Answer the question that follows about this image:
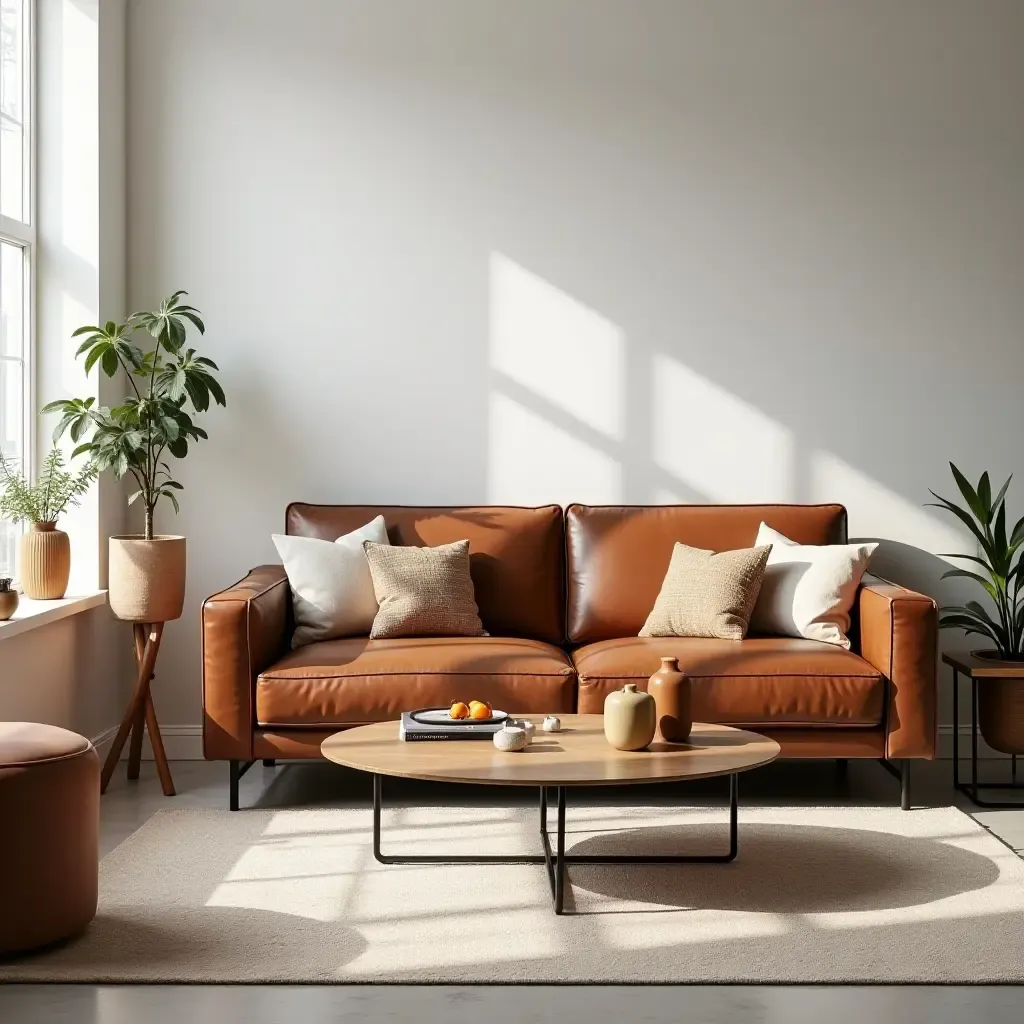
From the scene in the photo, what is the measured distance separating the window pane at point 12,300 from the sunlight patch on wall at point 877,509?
2.96 metres

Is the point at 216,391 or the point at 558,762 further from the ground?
the point at 216,391

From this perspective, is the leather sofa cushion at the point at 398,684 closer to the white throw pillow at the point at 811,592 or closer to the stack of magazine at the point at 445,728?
the stack of magazine at the point at 445,728

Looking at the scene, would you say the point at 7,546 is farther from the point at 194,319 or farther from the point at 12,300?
the point at 194,319

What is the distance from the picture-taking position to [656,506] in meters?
4.59

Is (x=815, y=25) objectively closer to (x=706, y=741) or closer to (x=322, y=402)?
(x=322, y=402)

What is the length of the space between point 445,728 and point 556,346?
200 cm

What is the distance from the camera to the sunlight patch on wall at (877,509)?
4758 mm

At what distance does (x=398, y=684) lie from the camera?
3.79 meters

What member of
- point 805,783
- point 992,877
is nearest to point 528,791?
point 805,783

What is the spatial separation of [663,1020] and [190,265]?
3.43 meters

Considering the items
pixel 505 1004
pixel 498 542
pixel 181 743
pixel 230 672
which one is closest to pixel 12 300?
pixel 230 672

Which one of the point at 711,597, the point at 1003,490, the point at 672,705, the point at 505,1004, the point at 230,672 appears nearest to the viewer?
the point at 505,1004

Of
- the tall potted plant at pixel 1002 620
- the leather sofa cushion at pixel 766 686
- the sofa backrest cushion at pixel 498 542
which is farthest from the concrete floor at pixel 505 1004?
the sofa backrest cushion at pixel 498 542

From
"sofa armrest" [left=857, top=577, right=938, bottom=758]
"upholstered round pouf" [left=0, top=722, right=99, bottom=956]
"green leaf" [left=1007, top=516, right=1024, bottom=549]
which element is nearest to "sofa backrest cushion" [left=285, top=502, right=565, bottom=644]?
"green leaf" [left=1007, top=516, right=1024, bottom=549]
